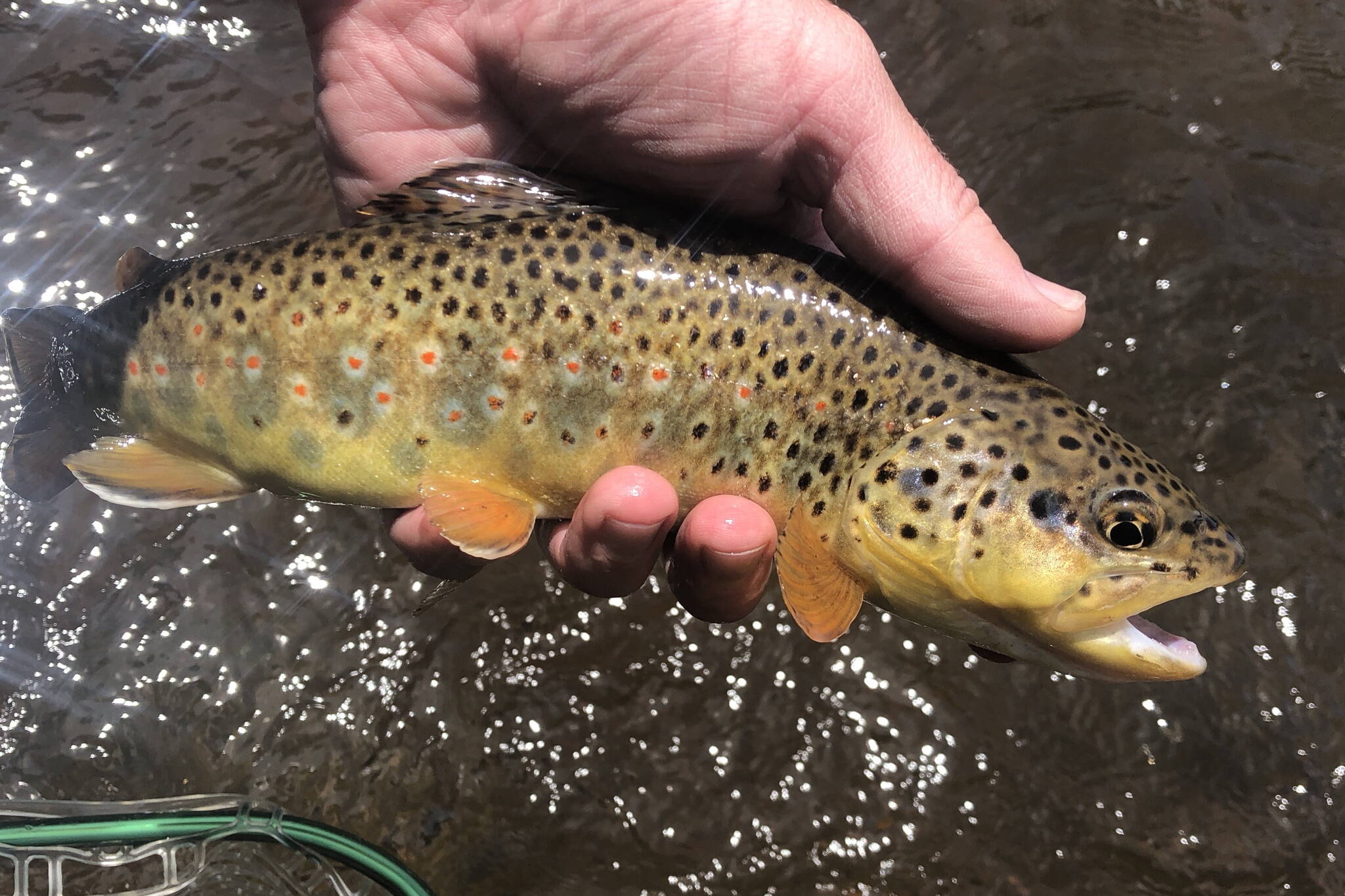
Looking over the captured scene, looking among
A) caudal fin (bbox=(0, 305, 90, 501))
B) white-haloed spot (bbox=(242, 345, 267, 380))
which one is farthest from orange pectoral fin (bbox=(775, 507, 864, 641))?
caudal fin (bbox=(0, 305, 90, 501))

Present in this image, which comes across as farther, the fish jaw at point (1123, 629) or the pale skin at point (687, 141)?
the pale skin at point (687, 141)

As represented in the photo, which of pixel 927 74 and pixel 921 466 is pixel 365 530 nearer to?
pixel 921 466

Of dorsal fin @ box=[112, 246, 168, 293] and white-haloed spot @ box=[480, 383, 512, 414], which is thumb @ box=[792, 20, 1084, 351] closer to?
white-haloed spot @ box=[480, 383, 512, 414]

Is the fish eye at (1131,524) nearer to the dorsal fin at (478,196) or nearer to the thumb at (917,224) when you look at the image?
the thumb at (917,224)

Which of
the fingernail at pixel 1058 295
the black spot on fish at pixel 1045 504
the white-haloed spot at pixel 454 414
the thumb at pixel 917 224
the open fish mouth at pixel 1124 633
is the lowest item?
the open fish mouth at pixel 1124 633

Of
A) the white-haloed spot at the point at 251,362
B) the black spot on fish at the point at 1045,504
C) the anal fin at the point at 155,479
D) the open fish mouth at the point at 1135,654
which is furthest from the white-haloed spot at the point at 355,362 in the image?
the open fish mouth at the point at 1135,654

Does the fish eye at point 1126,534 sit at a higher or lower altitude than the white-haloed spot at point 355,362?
lower

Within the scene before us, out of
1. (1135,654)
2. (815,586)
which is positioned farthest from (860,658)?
(1135,654)

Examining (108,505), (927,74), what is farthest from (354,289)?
(927,74)
